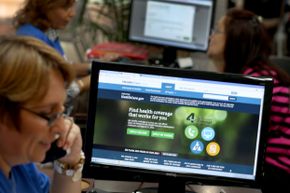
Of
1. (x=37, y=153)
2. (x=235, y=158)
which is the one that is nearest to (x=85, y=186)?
(x=235, y=158)

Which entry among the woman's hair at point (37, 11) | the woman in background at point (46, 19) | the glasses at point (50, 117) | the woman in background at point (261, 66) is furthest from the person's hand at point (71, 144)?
the woman's hair at point (37, 11)

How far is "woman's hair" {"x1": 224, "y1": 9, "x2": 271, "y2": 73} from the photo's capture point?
8.47 ft

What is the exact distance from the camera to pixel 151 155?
1.72 meters

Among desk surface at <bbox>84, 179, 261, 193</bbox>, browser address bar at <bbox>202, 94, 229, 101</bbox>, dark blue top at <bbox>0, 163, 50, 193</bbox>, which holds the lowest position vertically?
desk surface at <bbox>84, 179, 261, 193</bbox>

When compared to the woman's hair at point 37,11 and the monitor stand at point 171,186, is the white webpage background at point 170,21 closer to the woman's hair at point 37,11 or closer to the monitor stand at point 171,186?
the woman's hair at point 37,11

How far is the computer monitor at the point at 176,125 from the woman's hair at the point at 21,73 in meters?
0.46

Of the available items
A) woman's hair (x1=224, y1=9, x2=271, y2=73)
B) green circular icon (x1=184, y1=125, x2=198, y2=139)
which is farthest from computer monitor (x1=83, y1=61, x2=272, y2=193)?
woman's hair (x1=224, y1=9, x2=271, y2=73)

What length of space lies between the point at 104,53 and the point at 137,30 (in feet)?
1.05

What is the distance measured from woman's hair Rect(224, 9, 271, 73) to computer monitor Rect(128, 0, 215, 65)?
77 cm

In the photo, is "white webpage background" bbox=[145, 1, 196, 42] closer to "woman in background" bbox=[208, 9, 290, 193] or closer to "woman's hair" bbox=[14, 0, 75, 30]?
"woman in background" bbox=[208, 9, 290, 193]

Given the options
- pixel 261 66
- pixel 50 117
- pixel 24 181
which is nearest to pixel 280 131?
pixel 261 66

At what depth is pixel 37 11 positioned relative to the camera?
278cm

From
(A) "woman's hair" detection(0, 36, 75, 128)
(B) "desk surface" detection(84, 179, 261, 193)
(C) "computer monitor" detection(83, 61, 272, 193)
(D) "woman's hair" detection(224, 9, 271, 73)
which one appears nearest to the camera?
(A) "woman's hair" detection(0, 36, 75, 128)

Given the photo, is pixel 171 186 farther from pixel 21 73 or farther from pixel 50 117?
pixel 21 73
